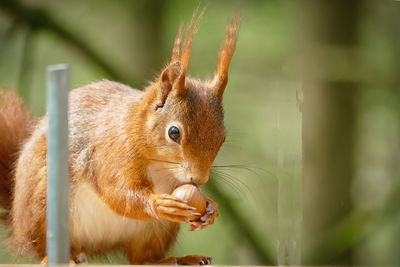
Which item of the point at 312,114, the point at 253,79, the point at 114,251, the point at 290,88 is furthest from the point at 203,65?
the point at 114,251

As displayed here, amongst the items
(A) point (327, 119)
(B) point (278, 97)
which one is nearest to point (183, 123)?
(B) point (278, 97)

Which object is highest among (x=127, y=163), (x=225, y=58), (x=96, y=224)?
(x=225, y=58)

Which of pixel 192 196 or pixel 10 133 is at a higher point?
pixel 10 133

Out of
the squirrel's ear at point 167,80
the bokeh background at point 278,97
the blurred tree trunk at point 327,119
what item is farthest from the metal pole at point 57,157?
the blurred tree trunk at point 327,119

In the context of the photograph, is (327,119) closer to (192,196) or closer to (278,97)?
(278,97)

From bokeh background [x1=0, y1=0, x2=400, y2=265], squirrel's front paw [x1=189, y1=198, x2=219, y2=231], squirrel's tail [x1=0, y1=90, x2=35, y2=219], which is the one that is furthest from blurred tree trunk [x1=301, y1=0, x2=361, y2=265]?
squirrel's tail [x1=0, y1=90, x2=35, y2=219]

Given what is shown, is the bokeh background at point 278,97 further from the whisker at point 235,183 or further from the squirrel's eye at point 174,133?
the squirrel's eye at point 174,133

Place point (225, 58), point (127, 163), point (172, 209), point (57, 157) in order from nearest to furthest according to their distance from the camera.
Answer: point (57, 157) < point (172, 209) < point (127, 163) < point (225, 58)

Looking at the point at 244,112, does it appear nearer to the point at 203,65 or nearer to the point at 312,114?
the point at 203,65

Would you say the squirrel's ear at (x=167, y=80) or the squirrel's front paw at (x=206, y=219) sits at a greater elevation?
the squirrel's ear at (x=167, y=80)
